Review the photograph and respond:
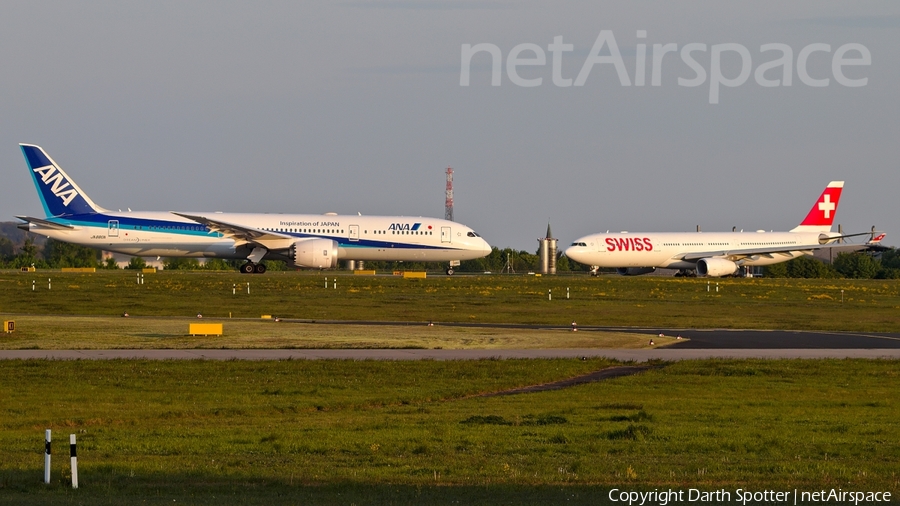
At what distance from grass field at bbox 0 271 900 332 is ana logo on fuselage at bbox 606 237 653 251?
1368 centimetres

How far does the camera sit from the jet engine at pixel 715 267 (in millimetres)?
88125

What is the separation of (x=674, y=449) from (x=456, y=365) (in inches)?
476

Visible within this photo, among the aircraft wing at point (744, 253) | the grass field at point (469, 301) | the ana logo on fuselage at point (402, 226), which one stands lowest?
the grass field at point (469, 301)

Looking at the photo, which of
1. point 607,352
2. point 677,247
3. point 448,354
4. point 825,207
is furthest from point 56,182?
A: point 825,207

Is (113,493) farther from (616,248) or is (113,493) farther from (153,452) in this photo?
(616,248)

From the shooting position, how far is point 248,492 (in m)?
12.8

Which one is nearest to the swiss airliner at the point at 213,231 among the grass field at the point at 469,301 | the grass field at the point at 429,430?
the grass field at the point at 469,301

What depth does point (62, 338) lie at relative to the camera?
112ft

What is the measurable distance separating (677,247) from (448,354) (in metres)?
61.7

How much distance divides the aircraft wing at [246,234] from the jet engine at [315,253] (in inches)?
61.4

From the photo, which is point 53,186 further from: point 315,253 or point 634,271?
point 634,271

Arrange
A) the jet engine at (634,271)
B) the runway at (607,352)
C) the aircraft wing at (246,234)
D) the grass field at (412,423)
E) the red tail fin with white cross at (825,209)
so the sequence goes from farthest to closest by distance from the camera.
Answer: the red tail fin with white cross at (825,209) → the jet engine at (634,271) → the aircraft wing at (246,234) → the runway at (607,352) → the grass field at (412,423)

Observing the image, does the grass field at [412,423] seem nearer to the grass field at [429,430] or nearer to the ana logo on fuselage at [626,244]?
the grass field at [429,430]

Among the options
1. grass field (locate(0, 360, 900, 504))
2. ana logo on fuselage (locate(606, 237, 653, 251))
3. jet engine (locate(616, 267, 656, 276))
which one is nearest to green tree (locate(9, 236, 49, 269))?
ana logo on fuselage (locate(606, 237, 653, 251))
